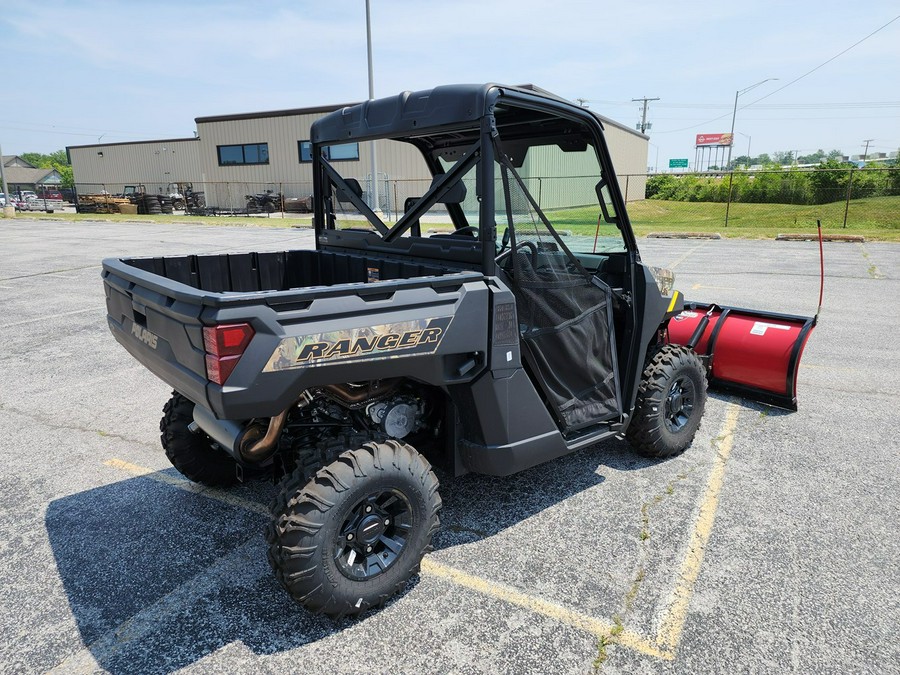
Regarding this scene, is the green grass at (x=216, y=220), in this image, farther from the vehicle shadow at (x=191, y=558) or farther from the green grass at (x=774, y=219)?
the vehicle shadow at (x=191, y=558)

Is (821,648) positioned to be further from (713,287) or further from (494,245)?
(713,287)

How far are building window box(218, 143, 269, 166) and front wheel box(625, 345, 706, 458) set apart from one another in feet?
115

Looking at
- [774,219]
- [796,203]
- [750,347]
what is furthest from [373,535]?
[796,203]

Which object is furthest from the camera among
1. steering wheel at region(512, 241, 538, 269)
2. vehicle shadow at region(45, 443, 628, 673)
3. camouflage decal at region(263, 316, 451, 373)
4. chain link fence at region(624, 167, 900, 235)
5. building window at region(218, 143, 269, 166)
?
building window at region(218, 143, 269, 166)

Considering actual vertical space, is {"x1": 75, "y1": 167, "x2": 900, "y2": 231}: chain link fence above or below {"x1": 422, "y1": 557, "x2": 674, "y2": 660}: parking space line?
above

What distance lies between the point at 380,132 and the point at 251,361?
5.49ft

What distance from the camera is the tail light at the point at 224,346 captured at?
221cm

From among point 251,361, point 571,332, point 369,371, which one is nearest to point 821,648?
point 571,332

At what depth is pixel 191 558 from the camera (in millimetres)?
3084

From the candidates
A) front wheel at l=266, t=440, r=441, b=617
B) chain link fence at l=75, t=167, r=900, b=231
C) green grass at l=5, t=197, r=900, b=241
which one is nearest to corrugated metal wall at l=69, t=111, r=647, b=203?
chain link fence at l=75, t=167, r=900, b=231

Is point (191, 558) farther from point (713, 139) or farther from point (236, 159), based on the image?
point (713, 139)

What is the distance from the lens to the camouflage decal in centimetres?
231

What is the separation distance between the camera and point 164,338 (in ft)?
8.52

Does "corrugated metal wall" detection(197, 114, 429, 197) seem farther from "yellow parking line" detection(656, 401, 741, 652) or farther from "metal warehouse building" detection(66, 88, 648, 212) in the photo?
"yellow parking line" detection(656, 401, 741, 652)
